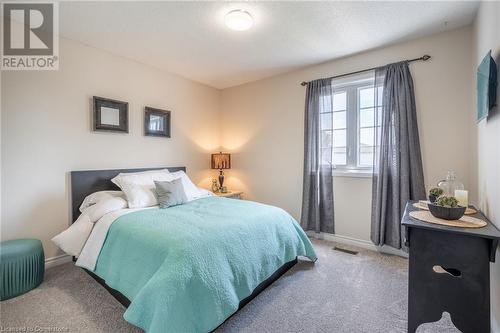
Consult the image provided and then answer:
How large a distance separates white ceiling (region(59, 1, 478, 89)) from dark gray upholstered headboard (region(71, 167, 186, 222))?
152 cm

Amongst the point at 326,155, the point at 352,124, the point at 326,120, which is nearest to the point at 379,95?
the point at 352,124

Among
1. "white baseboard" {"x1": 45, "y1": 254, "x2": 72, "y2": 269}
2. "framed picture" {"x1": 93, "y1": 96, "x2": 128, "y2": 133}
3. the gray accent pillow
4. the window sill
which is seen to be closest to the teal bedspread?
the gray accent pillow

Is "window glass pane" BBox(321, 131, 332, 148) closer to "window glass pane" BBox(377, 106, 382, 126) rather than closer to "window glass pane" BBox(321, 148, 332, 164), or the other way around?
"window glass pane" BBox(321, 148, 332, 164)

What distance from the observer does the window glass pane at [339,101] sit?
124 inches

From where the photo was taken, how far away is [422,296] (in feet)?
4.58

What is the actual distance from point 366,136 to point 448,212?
1686 millimetres

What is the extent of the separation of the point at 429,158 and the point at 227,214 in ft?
7.48

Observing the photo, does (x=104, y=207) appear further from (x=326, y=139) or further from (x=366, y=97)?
(x=366, y=97)

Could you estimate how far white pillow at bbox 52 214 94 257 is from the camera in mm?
2221

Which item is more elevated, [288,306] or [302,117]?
[302,117]

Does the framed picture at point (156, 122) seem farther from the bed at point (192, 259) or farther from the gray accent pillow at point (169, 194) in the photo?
the bed at point (192, 259)

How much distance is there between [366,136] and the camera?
9.78 ft

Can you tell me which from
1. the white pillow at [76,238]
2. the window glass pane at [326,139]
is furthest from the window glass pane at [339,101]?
the white pillow at [76,238]

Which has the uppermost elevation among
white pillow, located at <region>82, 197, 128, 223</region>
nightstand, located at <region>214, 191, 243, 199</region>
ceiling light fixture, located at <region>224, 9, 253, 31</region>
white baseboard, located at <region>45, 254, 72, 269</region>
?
ceiling light fixture, located at <region>224, 9, 253, 31</region>
